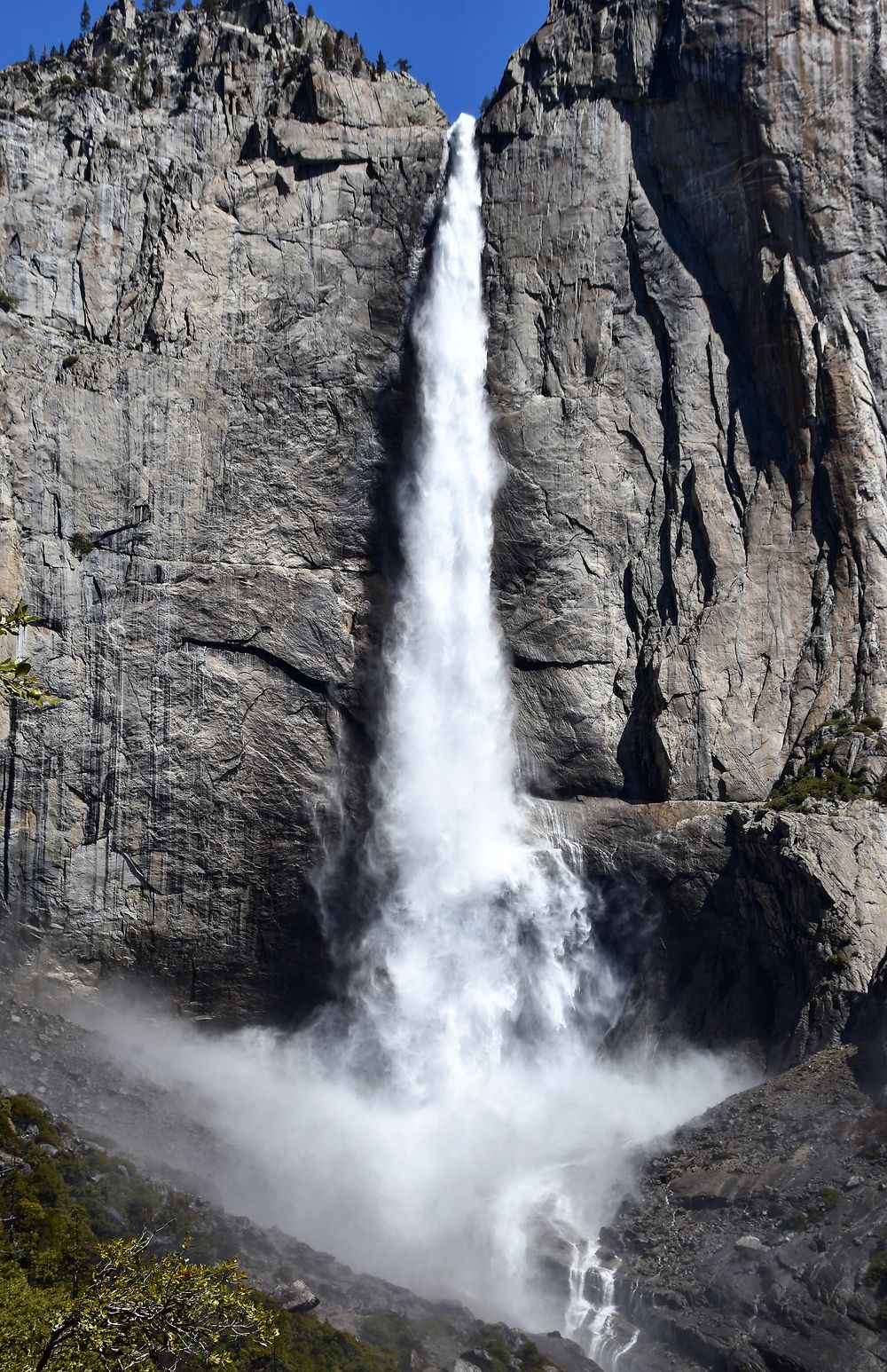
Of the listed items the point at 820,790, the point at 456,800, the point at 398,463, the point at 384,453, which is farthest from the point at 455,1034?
the point at 384,453

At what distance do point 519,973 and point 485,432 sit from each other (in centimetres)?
1611

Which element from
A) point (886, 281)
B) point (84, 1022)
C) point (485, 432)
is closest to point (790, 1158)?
point (84, 1022)

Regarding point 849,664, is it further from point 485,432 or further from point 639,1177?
point 639,1177

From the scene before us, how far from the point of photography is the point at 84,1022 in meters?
33.7

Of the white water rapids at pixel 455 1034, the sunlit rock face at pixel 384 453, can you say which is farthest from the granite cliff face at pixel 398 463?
the white water rapids at pixel 455 1034

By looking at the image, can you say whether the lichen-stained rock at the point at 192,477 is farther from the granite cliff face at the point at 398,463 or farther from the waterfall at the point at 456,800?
the waterfall at the point at 456,800

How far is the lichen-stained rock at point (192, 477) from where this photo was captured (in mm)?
34812

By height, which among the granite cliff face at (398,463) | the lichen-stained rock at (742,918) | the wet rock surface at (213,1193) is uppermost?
the granite cliff face at (398,463)

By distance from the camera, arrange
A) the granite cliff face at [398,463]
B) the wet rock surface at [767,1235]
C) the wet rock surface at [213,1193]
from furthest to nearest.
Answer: the granite cliff face at [398,463] → the wet rock surface at [213,1193] → the wet rock surface at [767,1235]

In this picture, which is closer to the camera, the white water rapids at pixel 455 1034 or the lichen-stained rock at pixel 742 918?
the white water rapids at pixel 455 1034

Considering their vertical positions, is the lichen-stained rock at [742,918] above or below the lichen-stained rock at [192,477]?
below

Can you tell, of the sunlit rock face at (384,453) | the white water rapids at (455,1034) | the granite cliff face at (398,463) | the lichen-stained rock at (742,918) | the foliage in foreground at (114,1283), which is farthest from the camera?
the sunlit rock face at (384,453)

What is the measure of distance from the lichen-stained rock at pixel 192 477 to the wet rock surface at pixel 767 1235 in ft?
43.6

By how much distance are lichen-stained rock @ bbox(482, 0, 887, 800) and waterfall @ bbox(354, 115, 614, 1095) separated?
0.96m
